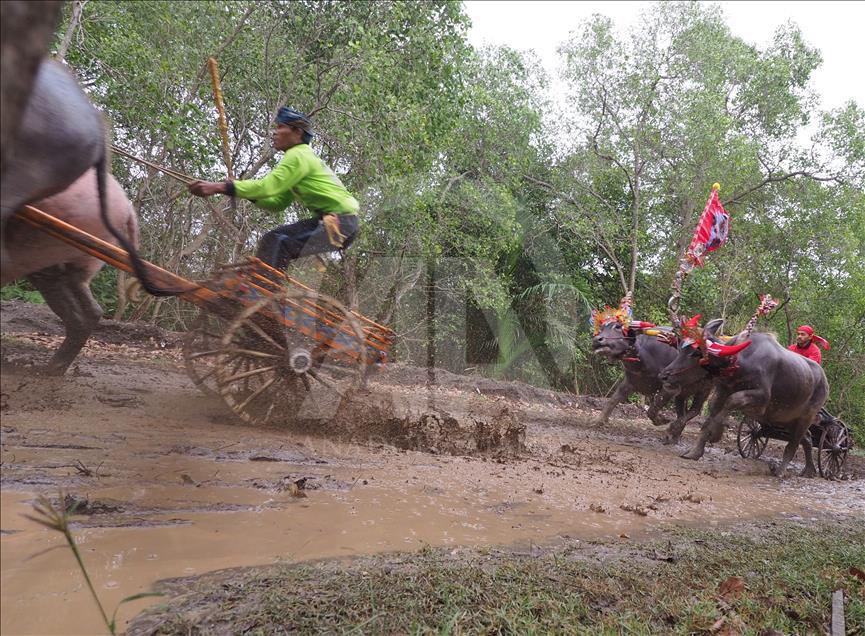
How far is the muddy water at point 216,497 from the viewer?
1874mm

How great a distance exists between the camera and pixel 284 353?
4.30 m

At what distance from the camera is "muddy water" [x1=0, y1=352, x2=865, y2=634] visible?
6.15 feet

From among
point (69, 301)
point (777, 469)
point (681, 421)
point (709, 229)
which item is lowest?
point (777, 469)

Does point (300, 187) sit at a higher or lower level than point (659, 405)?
higher

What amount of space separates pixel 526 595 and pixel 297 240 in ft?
10.00

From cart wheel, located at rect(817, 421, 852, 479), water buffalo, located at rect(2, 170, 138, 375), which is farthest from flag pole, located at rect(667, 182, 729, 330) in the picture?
water buffalo, located at rect(2, 170, 138, 375)

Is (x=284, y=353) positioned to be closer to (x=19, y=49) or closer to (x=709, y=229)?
(x=19, y=49)

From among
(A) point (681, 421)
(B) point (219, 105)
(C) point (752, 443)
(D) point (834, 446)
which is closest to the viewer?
(B) point (219, 105)

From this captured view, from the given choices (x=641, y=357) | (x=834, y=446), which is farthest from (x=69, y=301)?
(x=834, y=446)

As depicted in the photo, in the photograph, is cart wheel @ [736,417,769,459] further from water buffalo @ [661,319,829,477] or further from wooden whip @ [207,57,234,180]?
wooden whip @ [207,57,234,180]

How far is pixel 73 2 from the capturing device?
18.5 ft

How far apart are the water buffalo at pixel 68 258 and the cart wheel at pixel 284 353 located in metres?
1.19

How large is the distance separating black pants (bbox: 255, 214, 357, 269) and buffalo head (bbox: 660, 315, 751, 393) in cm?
548

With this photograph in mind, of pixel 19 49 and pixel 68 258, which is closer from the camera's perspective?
pixel 19 49
